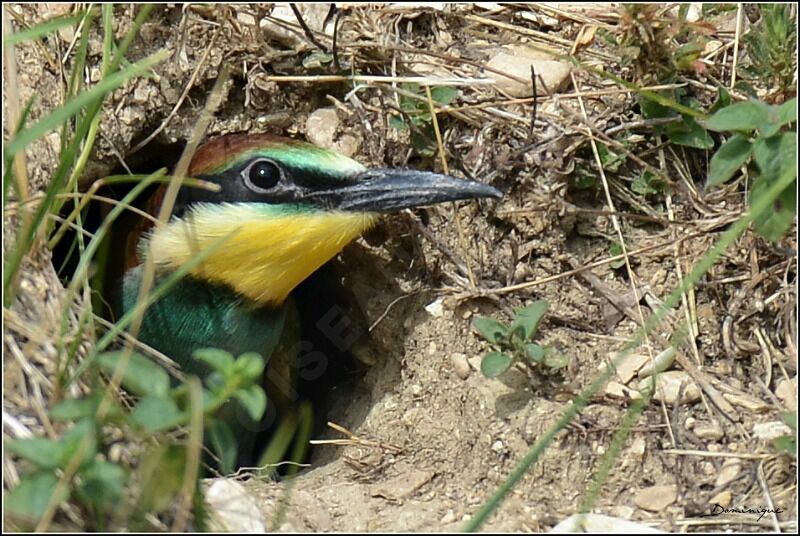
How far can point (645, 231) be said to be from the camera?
3.09 m

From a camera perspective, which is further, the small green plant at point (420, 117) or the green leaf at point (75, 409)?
the small green plant at point (420, 117)

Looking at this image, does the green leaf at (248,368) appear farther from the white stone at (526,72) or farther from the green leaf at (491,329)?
the white stone at (526,72)

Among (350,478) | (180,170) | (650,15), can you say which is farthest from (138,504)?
(650,15)

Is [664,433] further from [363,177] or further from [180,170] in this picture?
[180,170]

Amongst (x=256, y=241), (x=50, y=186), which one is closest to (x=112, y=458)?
(x=50, y=186)

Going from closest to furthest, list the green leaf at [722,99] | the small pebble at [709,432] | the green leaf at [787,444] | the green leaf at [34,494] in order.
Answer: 1. the green leaf at [34,494]
2. the green leaf at [787,444]
3. the small pebble at [709,432]
4. the green leaf at [722,99]

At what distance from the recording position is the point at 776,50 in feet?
9.29

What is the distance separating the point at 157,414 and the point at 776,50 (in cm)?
182

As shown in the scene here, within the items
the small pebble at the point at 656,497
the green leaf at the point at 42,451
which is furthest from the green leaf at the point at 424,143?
the green leaf at the point at 42,451

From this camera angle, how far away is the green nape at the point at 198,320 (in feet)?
10.4

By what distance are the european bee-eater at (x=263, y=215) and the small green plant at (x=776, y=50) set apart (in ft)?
2.45

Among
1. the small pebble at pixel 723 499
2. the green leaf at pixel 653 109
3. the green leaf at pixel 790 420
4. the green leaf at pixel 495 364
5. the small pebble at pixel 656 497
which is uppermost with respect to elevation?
the green leaf at pixel 653 109

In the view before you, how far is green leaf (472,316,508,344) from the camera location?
2.84 meters

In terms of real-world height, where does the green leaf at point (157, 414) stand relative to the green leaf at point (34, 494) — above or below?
above
